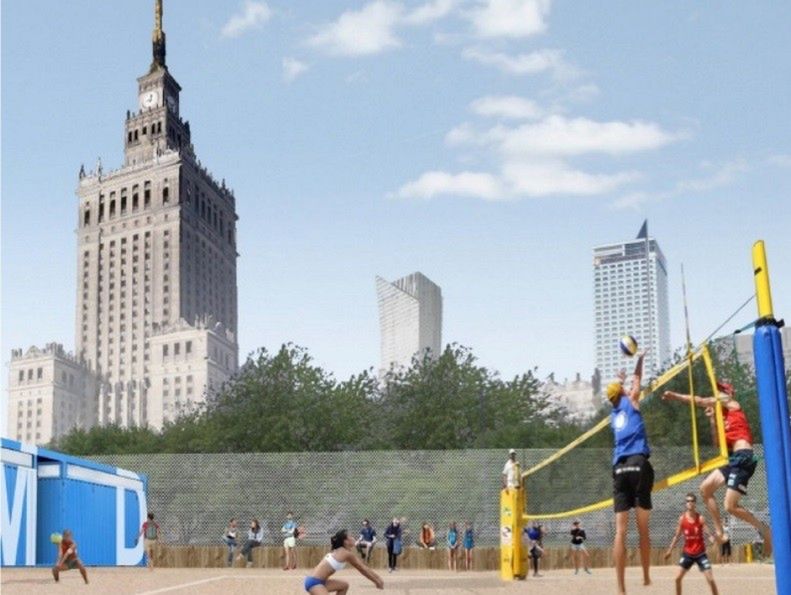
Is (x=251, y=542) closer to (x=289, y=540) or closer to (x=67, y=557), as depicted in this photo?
(x=289, y=540)

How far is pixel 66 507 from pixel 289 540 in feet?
19.7

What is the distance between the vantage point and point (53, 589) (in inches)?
722

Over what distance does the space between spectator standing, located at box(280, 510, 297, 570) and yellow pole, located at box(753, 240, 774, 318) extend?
960 inches

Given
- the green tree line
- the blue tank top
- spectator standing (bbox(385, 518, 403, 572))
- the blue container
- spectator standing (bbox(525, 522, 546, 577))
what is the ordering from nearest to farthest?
the blue tank top, the blue container, spectator standing (bbox(525, 522, 546, 577)), spectator standing (bbox(385, 518, 403, 572)), the green tree line

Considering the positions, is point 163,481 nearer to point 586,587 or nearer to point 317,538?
point 317,538

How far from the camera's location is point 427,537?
31.0 meters

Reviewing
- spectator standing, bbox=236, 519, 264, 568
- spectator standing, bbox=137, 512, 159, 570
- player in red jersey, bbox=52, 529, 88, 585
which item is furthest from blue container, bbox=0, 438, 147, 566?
player in red jersey, bbox=52, 529, 88, 585

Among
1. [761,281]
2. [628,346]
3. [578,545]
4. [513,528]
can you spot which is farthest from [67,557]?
[761,281]

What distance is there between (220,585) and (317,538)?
14736 mm

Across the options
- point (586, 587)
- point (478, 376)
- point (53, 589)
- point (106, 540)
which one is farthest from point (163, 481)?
point (478, 376)

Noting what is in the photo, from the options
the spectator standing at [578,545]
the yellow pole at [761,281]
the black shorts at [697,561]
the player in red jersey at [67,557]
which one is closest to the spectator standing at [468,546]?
the spectator standing at [578,545]

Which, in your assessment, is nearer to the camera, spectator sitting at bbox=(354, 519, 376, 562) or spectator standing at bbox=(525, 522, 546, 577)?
spectator standing at bbox=(525, 522, 546, 577)

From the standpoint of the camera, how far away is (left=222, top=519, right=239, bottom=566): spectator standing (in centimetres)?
3077

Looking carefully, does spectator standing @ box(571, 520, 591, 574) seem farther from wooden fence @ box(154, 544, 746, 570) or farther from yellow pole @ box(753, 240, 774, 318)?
yellow pole @ box(753, 240, 774, 318)
